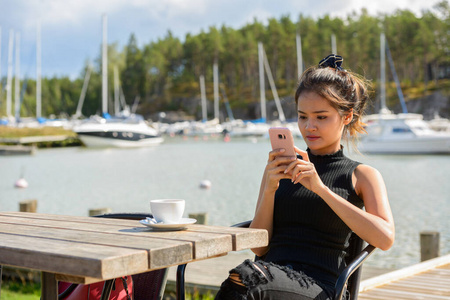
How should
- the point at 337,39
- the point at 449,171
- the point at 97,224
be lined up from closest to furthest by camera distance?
1. the point at 97,224
2. the point at 449,171
3. the point at 337,39

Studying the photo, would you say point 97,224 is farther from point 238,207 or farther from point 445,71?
point 445,71

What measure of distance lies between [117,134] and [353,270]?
3351cm

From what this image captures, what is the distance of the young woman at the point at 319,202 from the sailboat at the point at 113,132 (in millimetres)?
31289

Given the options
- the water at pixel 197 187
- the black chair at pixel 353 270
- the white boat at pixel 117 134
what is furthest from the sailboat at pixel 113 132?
the black chair at pixel 353 270

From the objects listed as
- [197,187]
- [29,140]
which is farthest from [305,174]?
[29,140]

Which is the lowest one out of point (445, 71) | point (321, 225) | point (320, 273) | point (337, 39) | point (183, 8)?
point (320, 273)

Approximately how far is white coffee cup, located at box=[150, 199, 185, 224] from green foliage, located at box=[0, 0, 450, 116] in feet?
174

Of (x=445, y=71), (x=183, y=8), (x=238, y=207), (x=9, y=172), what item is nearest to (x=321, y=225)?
(x=238, y=207)

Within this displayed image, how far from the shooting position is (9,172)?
66.6 feet

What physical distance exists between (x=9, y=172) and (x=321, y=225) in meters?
19.8

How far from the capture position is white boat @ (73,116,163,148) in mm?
34125

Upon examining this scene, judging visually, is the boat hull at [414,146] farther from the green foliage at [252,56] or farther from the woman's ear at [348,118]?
the green foliage at [252,56]

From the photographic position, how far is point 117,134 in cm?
3472

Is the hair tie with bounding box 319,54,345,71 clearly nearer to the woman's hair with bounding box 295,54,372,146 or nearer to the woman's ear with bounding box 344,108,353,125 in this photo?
the woman's hair with bounding box 295,54,372,146
